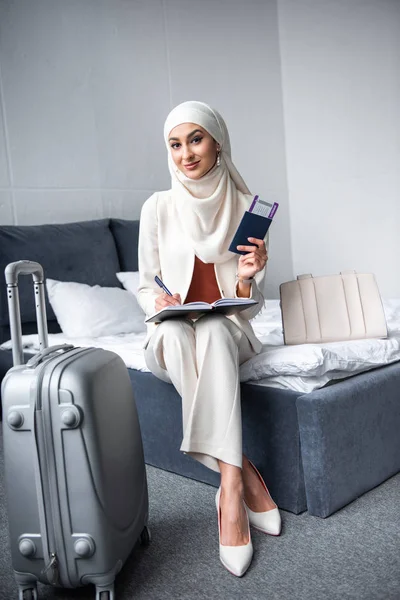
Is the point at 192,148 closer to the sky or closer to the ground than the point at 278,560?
closer to the sky

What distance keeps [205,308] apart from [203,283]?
1.28ft

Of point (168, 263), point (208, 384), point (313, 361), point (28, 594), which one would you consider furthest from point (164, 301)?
point (28, 594)

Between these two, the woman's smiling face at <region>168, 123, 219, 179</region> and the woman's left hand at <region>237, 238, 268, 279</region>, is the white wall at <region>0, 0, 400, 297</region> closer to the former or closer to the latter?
the woman's smiling face at <region>168, 123, 219, 179</region>

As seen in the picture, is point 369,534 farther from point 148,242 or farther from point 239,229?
point 148,242

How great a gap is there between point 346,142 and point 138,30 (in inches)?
73.1

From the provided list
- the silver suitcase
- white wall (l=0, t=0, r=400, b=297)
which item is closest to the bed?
the silver suitcase

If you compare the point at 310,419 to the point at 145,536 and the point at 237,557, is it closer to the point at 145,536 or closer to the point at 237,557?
the point at 237,557

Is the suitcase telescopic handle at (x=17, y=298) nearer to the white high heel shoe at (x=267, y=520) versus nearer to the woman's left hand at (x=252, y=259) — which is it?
the woman's left hand at (x=252, y=259)

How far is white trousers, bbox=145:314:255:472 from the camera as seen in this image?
5.82 ft

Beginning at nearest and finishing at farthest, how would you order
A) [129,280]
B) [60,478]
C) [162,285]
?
[60,478]
[162,285]
[129,280]

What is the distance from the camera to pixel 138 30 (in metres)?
4.39

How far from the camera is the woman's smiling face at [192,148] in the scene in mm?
2086

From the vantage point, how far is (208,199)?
2129 mm

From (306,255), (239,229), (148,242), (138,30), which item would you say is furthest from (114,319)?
(306,255)
